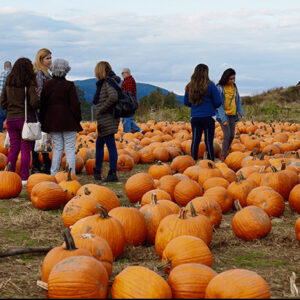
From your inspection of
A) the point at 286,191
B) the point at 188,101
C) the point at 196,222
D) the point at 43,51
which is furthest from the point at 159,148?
the point at 196,222

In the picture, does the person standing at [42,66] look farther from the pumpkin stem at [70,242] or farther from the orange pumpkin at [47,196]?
the pumpkin stem at [70,242]

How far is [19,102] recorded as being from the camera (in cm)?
738

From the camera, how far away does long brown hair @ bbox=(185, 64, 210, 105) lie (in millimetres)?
8633

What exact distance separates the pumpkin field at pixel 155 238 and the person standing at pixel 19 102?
34.2 inches

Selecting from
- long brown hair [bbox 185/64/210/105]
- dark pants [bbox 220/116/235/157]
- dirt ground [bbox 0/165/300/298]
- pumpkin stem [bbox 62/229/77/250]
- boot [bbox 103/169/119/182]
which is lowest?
dirt ground [bbox 0/165/300/298]

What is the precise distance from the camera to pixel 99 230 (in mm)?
3826

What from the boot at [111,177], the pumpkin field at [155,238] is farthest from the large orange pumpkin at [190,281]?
the boot at [111,177]

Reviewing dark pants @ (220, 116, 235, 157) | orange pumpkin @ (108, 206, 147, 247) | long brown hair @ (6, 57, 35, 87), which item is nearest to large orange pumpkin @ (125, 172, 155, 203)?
orange pumpkin @ (108, 206, 147, 247)

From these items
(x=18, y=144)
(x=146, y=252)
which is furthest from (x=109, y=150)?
(x=146, y=252)

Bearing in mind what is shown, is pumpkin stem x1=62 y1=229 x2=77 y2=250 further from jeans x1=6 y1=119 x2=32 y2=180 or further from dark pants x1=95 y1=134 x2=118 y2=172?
dark pants x1=95 y1=134 x2=118 y2=172

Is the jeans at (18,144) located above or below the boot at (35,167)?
above

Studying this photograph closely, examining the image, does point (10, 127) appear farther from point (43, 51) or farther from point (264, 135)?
point (264, 135)

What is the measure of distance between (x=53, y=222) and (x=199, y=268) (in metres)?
2.74

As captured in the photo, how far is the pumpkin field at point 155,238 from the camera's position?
2.67 metres
